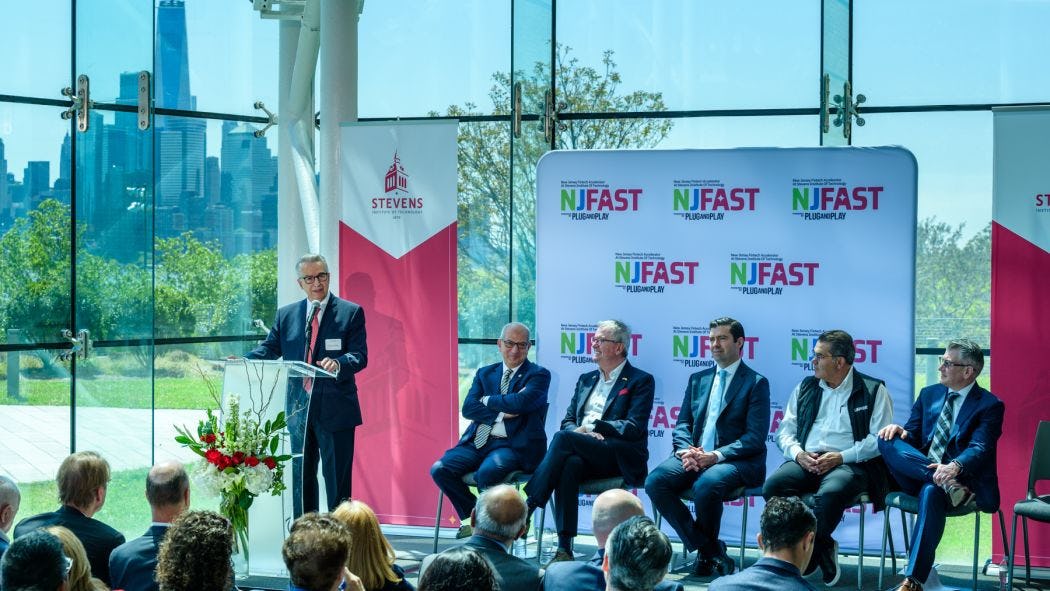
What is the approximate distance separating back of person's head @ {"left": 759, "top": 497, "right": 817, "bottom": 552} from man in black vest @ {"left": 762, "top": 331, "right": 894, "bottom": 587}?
2.17m

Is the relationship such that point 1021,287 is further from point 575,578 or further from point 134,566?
point 134,566

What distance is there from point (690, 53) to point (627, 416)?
2436 millimetres

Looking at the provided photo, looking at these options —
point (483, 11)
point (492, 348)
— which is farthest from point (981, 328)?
point (483, 11)

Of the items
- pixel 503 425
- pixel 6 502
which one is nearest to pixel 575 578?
pixel 6 502

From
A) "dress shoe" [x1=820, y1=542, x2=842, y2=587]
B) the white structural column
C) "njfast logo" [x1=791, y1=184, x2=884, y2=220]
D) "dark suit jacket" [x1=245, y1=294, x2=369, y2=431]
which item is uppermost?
the white structural column

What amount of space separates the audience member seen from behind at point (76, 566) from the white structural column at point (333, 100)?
3.98 m

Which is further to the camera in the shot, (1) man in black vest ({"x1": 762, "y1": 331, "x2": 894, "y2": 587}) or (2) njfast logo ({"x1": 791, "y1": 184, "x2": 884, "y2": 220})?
(2) njfast logo ({"x1": 791, "y1": 184, "x2": 884, "y2": 220})

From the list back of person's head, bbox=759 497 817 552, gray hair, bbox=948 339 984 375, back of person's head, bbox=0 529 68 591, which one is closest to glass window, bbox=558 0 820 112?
gray hair, bbox=948 339 984 375

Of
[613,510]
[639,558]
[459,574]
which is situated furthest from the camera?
[613,510]

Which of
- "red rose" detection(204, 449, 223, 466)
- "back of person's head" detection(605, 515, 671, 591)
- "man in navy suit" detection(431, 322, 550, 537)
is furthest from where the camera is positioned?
"man in navy suit" detection(431, 322, 550, 537)

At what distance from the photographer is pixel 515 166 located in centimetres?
714

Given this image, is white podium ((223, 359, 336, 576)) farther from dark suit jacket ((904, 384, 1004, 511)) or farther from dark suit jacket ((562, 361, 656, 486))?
dark suit jacket ((904, 384, 1004, 511))

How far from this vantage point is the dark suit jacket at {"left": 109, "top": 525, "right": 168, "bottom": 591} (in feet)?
11.0

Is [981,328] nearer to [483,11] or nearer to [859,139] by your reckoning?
[859,139]
